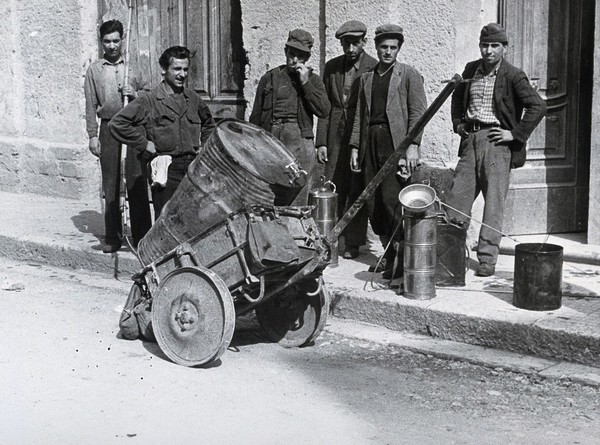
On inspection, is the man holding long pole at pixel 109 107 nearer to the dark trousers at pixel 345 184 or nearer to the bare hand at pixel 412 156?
the dark trousers at pixel 345 184

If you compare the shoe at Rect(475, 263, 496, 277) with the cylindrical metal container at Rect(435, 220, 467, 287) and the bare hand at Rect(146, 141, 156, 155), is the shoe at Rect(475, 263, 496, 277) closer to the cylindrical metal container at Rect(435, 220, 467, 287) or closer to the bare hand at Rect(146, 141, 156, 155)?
the cylindrical metal container at Rect(435, 220, 467, 287)

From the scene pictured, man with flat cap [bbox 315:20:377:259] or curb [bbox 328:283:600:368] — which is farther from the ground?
man with flat cap [bbox 315:20:377:259]

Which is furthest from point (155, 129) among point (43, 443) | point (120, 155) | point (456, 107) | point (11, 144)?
point (11, 144)

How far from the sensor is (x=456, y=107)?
7559 mm

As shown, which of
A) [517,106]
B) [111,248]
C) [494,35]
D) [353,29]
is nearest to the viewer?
[494,35]

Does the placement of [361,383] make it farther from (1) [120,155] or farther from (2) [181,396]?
(1) [120,155]

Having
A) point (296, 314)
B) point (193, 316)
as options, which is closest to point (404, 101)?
point (296, 314)

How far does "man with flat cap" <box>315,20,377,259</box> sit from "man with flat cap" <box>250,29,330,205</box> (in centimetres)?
22

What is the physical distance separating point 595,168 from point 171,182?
3573mm

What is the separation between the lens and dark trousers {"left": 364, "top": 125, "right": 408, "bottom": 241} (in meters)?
7.54

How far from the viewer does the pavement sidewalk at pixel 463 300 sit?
19.4 ft

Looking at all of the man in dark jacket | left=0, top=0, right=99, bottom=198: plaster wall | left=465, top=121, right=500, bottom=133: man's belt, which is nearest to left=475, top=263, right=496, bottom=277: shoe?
left=465, top=121, right=500, bottom=133: man's belt

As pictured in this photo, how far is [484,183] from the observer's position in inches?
291

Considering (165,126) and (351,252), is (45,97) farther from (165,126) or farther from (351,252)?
(351,252)
